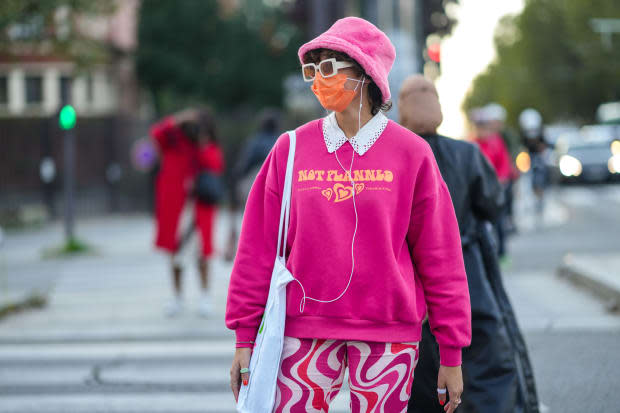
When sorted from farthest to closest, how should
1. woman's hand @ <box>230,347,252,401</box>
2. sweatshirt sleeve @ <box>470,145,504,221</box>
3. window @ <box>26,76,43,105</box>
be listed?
window @ <box>26,76,43,105</box>, sweatshirt sleeve @ <box>470,145,504,221</box>, woman's hand @ <box>230,347,252,401</box>

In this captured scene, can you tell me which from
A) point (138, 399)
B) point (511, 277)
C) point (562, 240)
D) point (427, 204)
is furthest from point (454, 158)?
point (562, 240)

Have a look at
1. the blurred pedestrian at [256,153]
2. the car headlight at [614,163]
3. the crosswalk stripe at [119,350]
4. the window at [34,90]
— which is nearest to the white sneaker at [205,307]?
the crosswalk stripe at [119,350]

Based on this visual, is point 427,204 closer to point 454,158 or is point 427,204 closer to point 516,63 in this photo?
point 454,158

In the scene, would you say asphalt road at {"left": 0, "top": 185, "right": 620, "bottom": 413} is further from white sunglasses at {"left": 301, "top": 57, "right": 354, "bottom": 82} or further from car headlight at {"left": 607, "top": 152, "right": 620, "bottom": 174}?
car headlight at {"left": 607, "top": 152, "right": 620, "bottom": 174}

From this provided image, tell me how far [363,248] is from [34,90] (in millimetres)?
35467

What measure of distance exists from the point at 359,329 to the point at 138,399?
3.21 metres

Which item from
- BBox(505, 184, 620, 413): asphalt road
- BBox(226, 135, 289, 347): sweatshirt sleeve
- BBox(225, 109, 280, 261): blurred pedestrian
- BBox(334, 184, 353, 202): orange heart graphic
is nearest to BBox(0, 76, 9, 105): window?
BBox(505, 184, 620, 413): asphalt road

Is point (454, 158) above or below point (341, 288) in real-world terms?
above

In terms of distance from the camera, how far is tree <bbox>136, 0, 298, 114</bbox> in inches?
1773

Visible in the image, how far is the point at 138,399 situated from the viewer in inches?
218

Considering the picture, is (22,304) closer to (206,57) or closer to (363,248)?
(363,248)

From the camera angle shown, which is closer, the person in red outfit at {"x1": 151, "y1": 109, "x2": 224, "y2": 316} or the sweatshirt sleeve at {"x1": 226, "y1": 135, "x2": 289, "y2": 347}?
the sweatshirt sleeve at {"x1": 226, "y1": 135, "x2": 289, "y2": 347}

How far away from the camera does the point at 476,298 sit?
370 centimetres

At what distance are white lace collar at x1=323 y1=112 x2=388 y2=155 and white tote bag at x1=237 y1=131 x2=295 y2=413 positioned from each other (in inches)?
5.9
